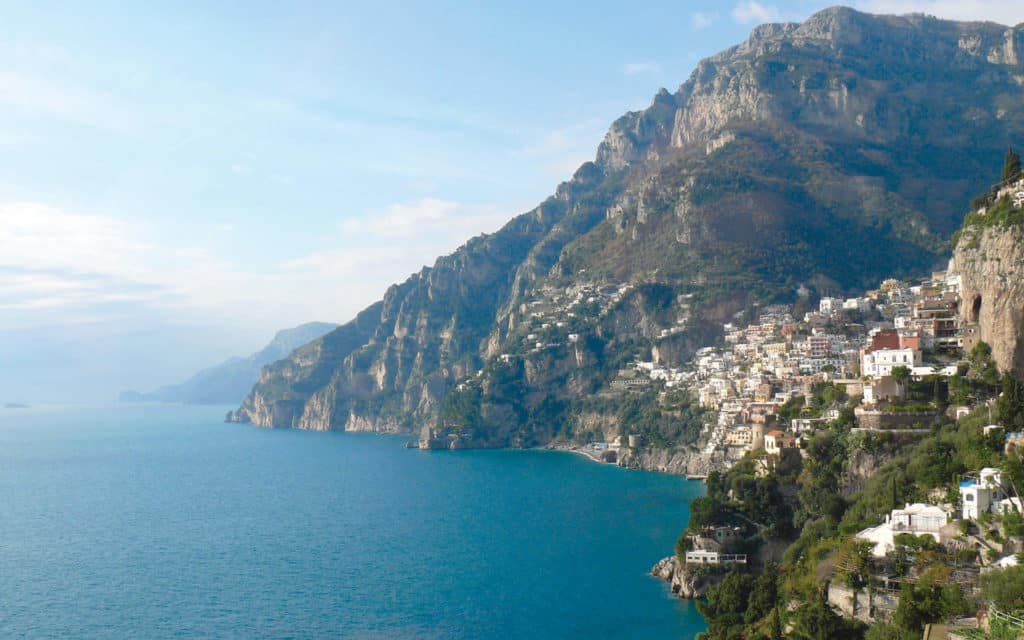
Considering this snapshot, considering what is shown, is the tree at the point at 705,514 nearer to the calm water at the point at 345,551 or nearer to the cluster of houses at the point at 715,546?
the cluster of houses at the point at 715,546

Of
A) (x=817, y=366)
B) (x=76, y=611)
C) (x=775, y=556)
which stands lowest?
(x=76, y=611)

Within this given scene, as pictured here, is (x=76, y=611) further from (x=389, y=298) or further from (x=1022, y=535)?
(x=389, y=298)

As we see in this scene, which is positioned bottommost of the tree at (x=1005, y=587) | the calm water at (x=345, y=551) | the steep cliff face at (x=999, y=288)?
the calm water at (x=345, y=551)

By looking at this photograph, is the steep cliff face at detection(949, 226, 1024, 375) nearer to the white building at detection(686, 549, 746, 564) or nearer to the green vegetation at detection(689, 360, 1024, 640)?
the green vegetation at detection(689, 360, 1024, 640)

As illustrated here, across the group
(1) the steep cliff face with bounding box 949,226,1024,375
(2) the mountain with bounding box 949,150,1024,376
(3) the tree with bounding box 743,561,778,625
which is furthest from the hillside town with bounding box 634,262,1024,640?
(3) the tree with bounding box 743,561,778,625

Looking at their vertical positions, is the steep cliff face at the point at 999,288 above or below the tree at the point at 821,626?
above

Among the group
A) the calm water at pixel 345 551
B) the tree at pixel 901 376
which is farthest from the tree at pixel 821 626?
the tree at pixel 901 376

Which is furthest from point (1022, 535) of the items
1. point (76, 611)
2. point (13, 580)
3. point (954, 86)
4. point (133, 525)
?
point (954, 86)
